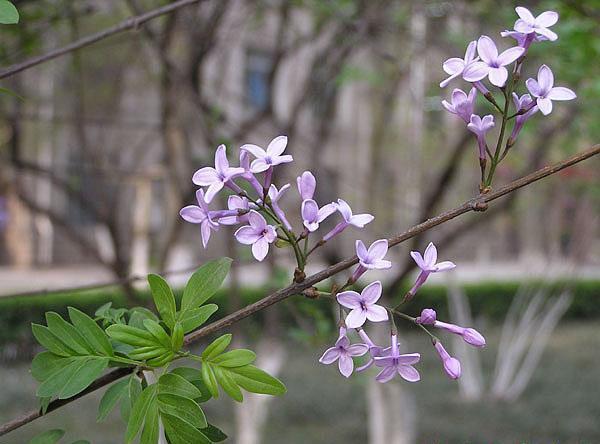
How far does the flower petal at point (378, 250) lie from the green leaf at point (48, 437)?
33 centimetres

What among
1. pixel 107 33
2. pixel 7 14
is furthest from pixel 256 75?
pixel 7 14

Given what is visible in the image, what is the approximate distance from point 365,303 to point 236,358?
0.12 m

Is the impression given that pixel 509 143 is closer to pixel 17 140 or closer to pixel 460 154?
pixel 460 154

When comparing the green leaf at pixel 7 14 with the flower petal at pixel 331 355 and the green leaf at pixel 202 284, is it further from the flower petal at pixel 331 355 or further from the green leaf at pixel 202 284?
the flower petal at pixel 331 355

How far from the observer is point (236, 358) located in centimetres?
69

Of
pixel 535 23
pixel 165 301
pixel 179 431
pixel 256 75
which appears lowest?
pixel 179 431

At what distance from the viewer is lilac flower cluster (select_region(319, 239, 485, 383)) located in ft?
2.18

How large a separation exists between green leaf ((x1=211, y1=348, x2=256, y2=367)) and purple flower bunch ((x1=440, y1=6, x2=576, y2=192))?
10.2 inches

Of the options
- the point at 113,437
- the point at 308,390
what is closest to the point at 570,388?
the point at 308,390

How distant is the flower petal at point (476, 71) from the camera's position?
70 centimetres

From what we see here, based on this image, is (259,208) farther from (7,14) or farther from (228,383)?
(7,14)

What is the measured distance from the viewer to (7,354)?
916 centimetres

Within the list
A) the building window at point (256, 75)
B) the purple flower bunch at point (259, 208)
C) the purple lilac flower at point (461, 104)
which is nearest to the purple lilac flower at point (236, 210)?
the purple flower bunch at point (259, 208)

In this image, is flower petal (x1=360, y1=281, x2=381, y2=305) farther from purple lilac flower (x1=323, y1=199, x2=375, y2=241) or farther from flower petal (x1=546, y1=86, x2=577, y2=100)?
flower petal (x1=546, y1=86, x2=577, y2=100)
